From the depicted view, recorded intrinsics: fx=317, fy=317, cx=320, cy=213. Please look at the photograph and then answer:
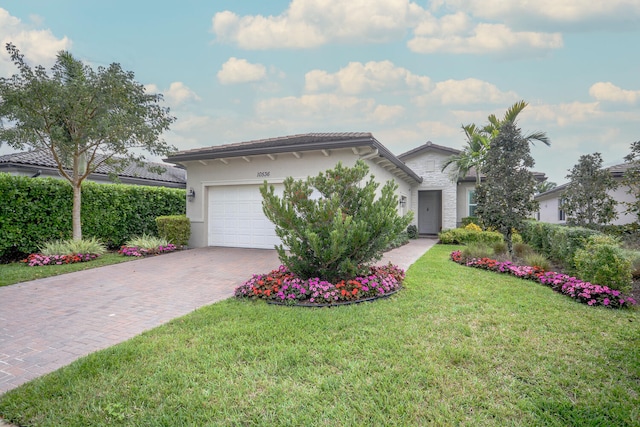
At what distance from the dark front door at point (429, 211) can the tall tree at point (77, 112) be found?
1537 cm

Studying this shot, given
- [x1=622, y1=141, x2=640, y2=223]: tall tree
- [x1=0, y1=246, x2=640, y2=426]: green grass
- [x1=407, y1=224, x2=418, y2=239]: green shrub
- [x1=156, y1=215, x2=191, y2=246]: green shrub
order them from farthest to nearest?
[x1=407, y1=224, x2=418, y2=239]: green shrub < [x1=156, y1=215, x2=191, y2=246]: green shrub < [x1=622, y1=141, x2=640, y2=223]: tall tree < [x1=0, y1=246, x2=640, y2=426]: green grass

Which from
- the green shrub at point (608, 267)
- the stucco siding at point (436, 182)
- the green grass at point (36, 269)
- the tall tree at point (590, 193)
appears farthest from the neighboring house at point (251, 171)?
the green shrub at point (608, 267)

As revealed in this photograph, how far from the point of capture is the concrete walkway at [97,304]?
3.56 meters

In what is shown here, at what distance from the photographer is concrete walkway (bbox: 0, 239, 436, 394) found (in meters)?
3.56

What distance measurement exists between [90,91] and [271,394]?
10606 millimetres

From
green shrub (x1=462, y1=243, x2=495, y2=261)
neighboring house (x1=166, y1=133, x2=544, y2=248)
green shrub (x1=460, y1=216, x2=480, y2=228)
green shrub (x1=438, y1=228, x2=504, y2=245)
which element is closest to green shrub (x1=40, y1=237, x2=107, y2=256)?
neighboring house (x1=166, y1=133, x2=544, y2=248)

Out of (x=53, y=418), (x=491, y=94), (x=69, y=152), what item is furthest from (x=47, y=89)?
(x=491, y=94)

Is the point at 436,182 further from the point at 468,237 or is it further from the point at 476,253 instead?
the point at 476,253

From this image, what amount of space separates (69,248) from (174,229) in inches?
126

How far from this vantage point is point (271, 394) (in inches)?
104

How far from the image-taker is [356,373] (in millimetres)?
2941

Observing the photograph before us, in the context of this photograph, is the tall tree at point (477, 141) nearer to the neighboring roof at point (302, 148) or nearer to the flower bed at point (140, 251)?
the neighboring roof at point (302, 148)

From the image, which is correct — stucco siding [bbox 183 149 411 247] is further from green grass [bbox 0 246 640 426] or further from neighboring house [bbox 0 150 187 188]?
green grass [bbox 0 246 640 426]

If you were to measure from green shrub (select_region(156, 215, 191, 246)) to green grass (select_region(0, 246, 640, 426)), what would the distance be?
321 inches
